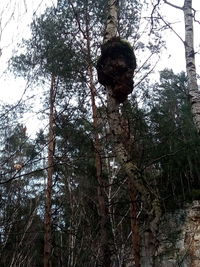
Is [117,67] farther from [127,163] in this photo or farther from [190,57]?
[190,57]

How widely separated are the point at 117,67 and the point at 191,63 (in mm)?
2107

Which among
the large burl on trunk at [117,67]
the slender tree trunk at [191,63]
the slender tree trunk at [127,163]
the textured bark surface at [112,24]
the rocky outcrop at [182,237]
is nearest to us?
the slender tree trunk at [127,163]

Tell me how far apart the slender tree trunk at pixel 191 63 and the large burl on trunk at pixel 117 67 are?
1477mm

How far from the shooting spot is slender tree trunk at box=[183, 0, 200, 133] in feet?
17.1

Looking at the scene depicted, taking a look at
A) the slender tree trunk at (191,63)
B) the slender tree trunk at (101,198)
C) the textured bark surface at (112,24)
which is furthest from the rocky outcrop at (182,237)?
the textured bark surface at (112,24)

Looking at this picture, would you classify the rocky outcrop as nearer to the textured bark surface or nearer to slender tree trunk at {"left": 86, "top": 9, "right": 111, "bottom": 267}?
slender tree trunk at {"left": 86, "top": 9, "right": 111, "bottom": 267}

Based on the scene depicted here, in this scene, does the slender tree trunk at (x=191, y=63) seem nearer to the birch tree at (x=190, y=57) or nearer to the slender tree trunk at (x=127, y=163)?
the birch tree at (x=190, y=57)

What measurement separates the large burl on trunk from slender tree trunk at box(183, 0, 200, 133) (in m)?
1.48

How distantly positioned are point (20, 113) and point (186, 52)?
3413 millimetres

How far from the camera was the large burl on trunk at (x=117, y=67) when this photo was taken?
3994mm

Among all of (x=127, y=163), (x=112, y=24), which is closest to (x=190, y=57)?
(x=112, y=24)

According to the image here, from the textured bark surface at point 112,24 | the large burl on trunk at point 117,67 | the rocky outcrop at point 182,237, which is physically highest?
the textured bark surface at point 112,24

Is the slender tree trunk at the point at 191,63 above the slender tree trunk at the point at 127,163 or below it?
above

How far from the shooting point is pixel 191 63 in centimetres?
569
